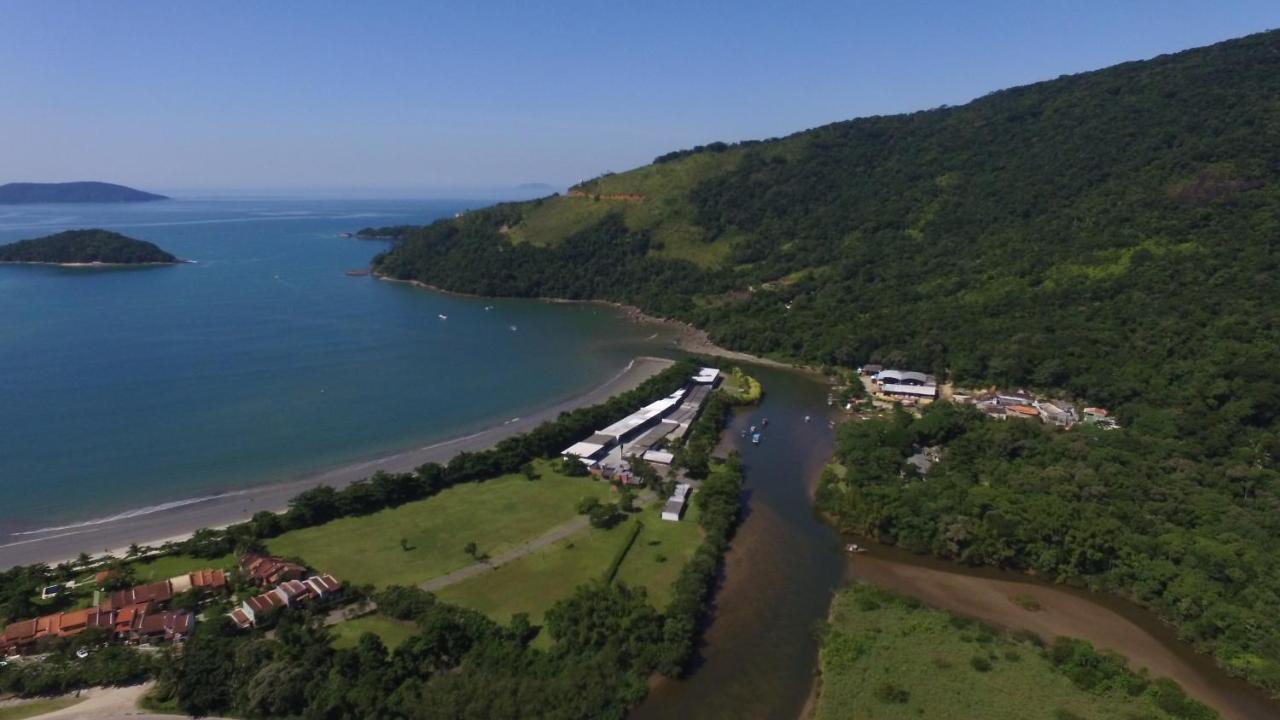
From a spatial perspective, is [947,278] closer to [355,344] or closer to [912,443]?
[912,443]

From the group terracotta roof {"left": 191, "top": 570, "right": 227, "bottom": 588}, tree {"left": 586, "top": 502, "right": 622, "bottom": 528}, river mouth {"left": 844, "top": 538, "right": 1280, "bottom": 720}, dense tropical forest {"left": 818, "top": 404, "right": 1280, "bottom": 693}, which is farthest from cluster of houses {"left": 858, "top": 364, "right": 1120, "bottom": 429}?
terracotta roof {"left": 191, "top": 570, "right": 227, "bottom": 588}

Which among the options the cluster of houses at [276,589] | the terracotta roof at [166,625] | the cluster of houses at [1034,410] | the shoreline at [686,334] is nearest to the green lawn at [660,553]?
the cluster of houses at [276,589]

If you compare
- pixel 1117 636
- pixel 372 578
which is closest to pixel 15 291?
pixel 372 578

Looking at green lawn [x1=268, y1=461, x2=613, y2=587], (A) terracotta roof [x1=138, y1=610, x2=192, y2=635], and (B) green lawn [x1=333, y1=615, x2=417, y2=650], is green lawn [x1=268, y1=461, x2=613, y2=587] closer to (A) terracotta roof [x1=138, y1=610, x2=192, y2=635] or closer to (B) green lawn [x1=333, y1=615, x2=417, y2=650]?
(B) green lawn [x1=333, y1=615, x2=417, y2=650]

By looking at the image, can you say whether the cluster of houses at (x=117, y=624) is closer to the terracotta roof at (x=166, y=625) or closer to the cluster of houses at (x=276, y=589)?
the terracotta roof at (x=166, y=625)

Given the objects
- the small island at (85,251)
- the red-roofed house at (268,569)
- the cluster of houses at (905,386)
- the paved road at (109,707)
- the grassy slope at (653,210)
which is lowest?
the paved road at (109,707)

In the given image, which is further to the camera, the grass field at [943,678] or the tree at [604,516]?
the tree at [604,516]
